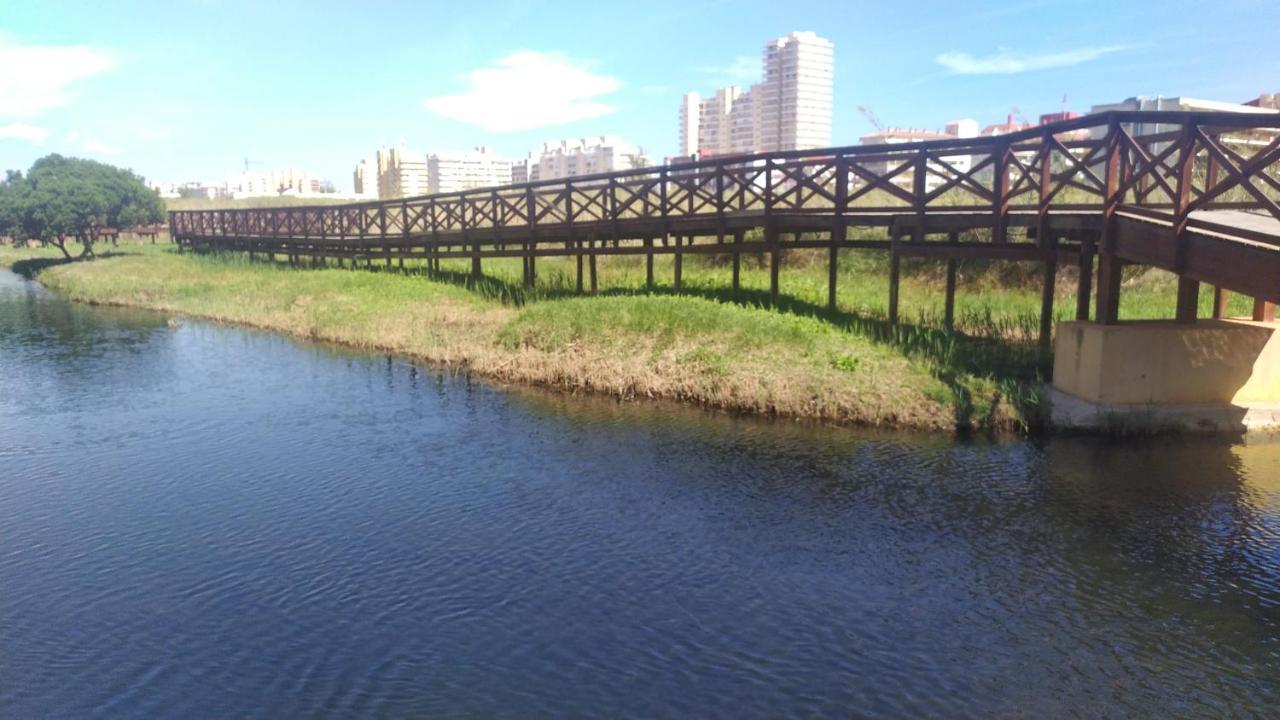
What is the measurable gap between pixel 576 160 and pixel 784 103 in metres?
40.1

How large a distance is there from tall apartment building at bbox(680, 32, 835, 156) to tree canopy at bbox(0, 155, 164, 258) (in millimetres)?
103857

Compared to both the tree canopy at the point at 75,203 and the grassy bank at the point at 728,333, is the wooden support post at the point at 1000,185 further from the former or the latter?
the tree canopy at the point at 75,203

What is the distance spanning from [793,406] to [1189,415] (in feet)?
19.7

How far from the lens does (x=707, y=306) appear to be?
1919 centimetres

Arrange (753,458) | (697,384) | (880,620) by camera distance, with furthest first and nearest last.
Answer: (697,384)
(753,458)
(880,620)

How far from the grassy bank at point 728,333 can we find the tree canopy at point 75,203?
A: 84.6ft

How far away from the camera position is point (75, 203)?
51.0 meters

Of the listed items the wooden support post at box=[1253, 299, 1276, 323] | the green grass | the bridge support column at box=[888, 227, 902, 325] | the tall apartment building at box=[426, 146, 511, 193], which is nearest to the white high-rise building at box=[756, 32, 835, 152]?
the tall apartment building at box=[426, 146, 511, 193]

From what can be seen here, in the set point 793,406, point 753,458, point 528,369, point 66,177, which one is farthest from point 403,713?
point 66,177

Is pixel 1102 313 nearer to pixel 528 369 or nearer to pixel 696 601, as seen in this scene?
pixel 696 601

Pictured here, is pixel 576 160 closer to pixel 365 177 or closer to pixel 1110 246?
pixel 365 177

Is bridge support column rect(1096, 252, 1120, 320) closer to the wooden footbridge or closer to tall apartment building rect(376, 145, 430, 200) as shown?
the wooden footbridge

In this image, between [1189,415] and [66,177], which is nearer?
[1189,415]

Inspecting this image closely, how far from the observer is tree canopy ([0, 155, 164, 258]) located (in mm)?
50656
